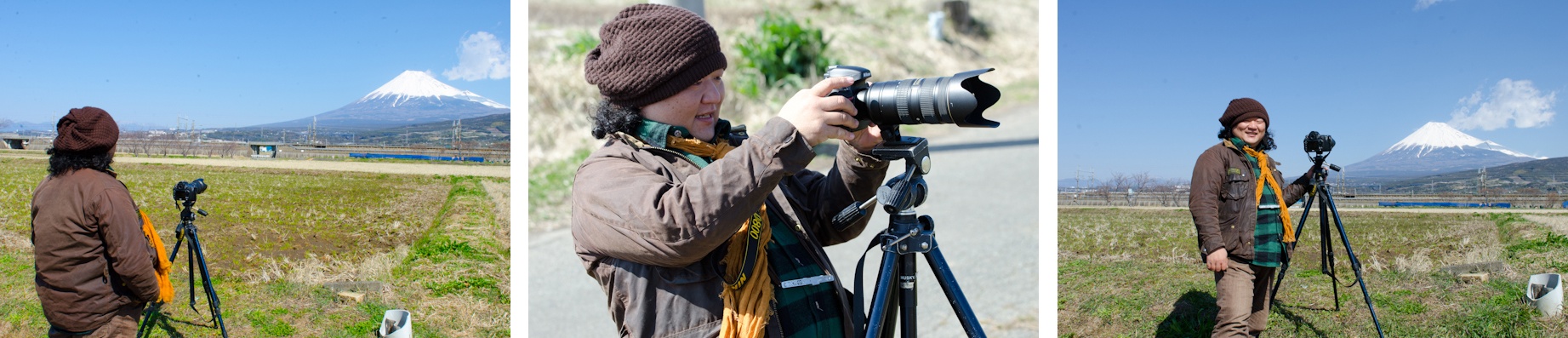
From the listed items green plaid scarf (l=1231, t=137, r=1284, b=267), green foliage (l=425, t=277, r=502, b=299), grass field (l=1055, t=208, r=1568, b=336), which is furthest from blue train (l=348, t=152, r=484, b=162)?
green plaid scarf (l=1231, t=137, r=1284, b=267)

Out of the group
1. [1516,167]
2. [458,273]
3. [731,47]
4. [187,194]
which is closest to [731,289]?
[187,194]

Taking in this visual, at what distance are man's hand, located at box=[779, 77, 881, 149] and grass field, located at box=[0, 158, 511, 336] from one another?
11.7ft

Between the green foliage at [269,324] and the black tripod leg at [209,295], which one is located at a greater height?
the black tripod leg at [209,295]

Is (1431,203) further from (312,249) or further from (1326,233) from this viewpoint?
(312,249)

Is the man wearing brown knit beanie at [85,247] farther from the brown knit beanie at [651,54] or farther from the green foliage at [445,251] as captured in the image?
the brown knit beanie at [651,54]

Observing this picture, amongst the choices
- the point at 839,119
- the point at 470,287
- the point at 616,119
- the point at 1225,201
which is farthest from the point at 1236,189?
the point at 470,287

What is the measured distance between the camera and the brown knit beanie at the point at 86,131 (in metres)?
3.09

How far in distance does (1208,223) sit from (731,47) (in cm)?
467

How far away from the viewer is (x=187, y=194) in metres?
3.57

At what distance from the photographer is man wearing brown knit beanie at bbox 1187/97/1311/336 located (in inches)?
143

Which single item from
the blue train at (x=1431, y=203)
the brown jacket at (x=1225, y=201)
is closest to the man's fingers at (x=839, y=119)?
the brown jacket at (x=1225, y=201)

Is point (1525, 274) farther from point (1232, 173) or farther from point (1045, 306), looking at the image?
point (1045, 306)

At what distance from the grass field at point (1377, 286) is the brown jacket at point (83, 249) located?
14.1ft

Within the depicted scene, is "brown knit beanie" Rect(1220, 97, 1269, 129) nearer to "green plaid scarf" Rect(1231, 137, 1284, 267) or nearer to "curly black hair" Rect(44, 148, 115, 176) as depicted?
"green plaid scarf" Rect(1231, 137, 1284, 267)
